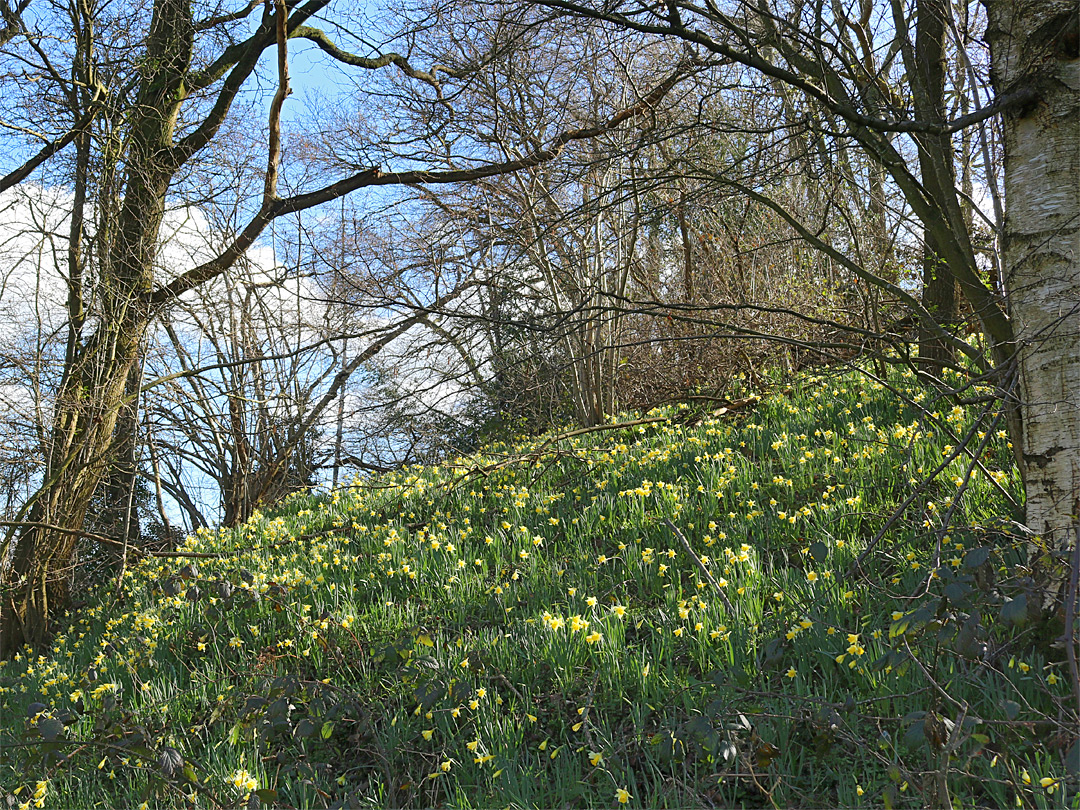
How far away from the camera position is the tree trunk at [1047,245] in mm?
2783

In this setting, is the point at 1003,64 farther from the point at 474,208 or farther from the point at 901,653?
the point at 474,208

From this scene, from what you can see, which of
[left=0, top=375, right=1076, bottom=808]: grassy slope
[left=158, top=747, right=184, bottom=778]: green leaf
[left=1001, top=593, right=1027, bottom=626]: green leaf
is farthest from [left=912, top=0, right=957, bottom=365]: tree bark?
[left=158, top=747, right=184, bottom=778]: green leaf

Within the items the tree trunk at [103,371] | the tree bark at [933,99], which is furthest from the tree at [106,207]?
the tree bark at [933,99]

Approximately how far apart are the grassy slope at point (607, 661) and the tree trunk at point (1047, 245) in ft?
1.22

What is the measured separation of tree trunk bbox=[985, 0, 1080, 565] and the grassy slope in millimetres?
373

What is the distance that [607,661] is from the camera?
3117 mm

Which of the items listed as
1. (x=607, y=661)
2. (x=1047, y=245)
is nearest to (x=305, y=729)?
(x=607, y=661)

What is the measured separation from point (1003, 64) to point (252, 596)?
4483 mm

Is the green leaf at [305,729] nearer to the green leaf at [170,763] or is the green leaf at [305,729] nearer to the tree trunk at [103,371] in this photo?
the green leaf at [170,763]

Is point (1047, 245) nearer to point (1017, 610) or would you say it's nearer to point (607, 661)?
point (1017, 610)

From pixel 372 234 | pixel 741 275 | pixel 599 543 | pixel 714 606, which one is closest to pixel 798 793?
pixel 714 606

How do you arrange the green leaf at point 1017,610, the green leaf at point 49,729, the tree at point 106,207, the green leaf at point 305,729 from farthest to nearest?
1. the tree at point 106,207
2. the green leaf at point 305,729
3. the green leaf at point 49,729
4. the green leaf at point 1017,610

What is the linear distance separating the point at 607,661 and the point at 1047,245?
7.56ft

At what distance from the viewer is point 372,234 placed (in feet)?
33.3
